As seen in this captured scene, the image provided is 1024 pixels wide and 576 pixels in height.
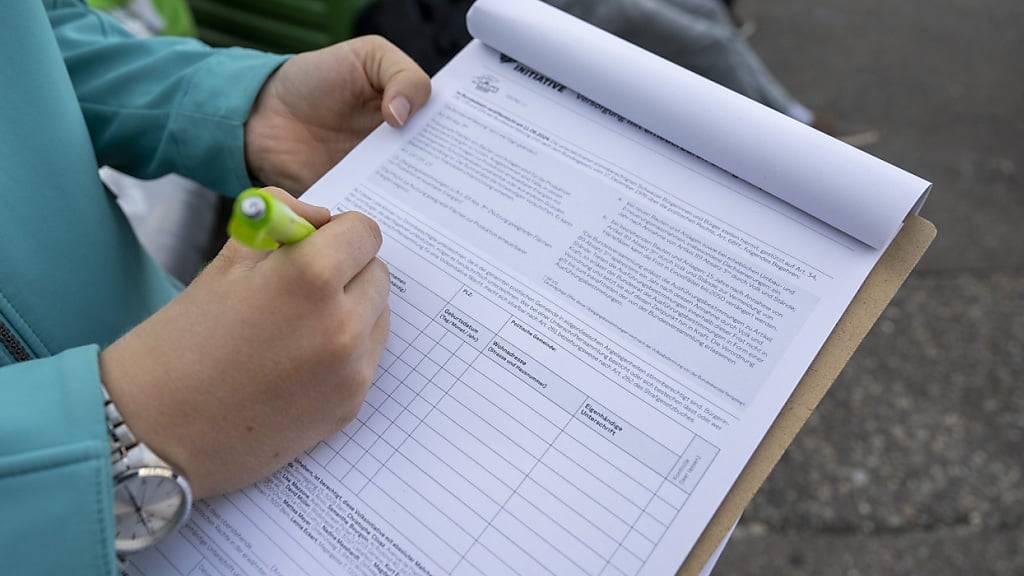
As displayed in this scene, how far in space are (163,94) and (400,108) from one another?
26 centimetres

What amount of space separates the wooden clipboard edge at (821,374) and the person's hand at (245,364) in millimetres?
268

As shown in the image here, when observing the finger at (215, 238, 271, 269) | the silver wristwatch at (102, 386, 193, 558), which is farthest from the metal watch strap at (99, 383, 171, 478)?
the finger at (215, 238, 271, 269)

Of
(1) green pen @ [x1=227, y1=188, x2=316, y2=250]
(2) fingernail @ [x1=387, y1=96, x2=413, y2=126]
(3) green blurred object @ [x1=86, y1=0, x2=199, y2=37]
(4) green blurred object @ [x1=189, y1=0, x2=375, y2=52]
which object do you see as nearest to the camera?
(1) green pen @ [x1=227, y1=188, x2=316, y2=250]

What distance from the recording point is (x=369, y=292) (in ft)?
1.80

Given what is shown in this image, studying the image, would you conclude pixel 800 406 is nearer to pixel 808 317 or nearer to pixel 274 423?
pixel 808 317

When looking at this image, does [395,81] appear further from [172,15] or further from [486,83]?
[172,15]

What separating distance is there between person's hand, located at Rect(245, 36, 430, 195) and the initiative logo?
0.05 m

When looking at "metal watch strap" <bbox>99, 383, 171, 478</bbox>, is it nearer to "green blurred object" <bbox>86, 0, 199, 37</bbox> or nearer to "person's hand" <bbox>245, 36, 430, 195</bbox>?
"person's hand" <bbox>245, 36, 430, 195</bbox>

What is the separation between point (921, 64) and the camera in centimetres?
200

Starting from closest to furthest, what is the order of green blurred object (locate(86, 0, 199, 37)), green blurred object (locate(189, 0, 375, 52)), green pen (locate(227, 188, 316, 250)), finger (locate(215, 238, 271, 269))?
green pen (locate(227, 188, 316, 250)) < finger (locate(215, 238, 271, 269)) < green blurred object (locate(86, 0, 199, 37)) < green blurred object (locate(189, 0, 375, 52))

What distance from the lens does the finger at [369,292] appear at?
21.0 inches

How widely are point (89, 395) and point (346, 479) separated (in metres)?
0.18

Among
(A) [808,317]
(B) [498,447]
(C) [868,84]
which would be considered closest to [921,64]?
(C) [868,84]

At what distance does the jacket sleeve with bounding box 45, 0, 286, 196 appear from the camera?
2.45 feet
